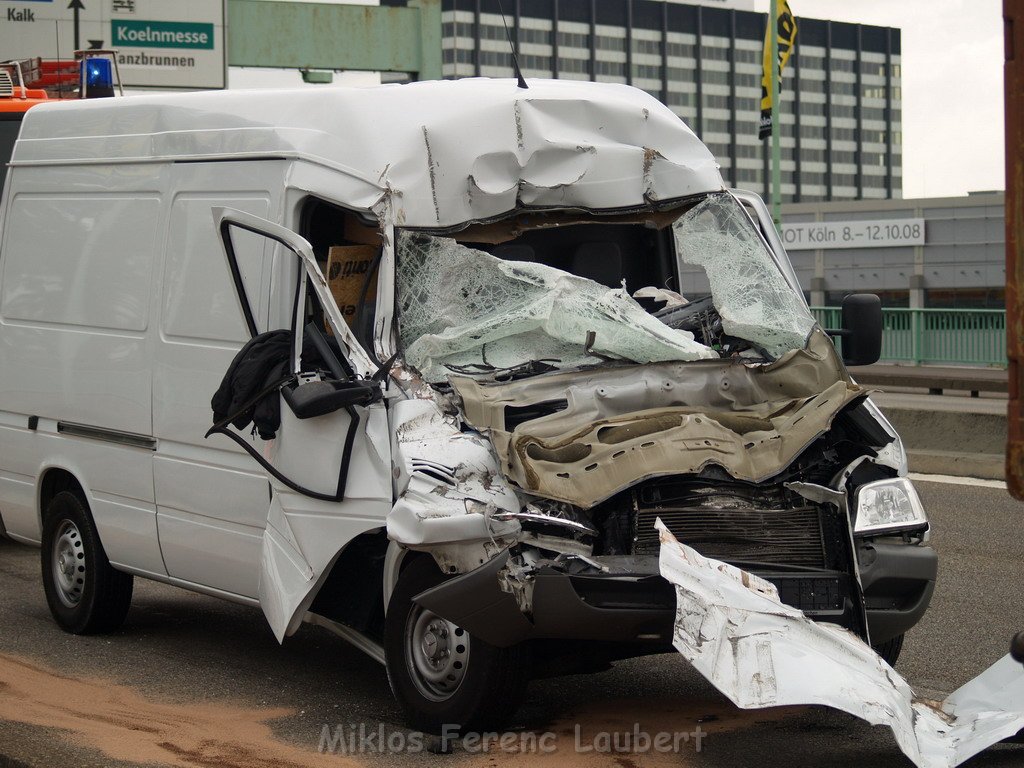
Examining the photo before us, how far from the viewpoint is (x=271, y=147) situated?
6.95 m

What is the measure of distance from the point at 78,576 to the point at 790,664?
4457 mm

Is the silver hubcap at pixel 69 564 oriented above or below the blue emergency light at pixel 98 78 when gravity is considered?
below

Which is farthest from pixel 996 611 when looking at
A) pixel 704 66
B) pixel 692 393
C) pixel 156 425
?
pixel 704 66

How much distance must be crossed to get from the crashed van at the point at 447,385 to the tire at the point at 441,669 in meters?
0.01

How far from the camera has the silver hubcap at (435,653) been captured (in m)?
5.97

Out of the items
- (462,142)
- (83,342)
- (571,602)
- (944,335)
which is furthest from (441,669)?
(944,335)

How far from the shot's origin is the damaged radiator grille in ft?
19.2

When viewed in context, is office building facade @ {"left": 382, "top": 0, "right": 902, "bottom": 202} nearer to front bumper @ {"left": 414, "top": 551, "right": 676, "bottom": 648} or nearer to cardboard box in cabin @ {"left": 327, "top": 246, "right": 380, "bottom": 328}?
cardboard box in cabin @ {"left": 327, "top": 246, "right": 380, "bottom": 328}

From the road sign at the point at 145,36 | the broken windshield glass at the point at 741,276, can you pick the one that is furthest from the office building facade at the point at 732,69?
the broken windshield glass at the point at 741,276

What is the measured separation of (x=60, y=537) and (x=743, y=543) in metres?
4.20

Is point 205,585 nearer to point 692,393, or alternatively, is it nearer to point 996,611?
point 692,393

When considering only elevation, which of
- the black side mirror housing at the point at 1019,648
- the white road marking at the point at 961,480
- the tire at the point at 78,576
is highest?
the black side mirror housing at the point at 1019,648

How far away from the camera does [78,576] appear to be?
27.9ft

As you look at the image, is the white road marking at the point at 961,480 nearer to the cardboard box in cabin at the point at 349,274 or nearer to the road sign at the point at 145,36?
the cardboard box in cabin at the point at 349,274
